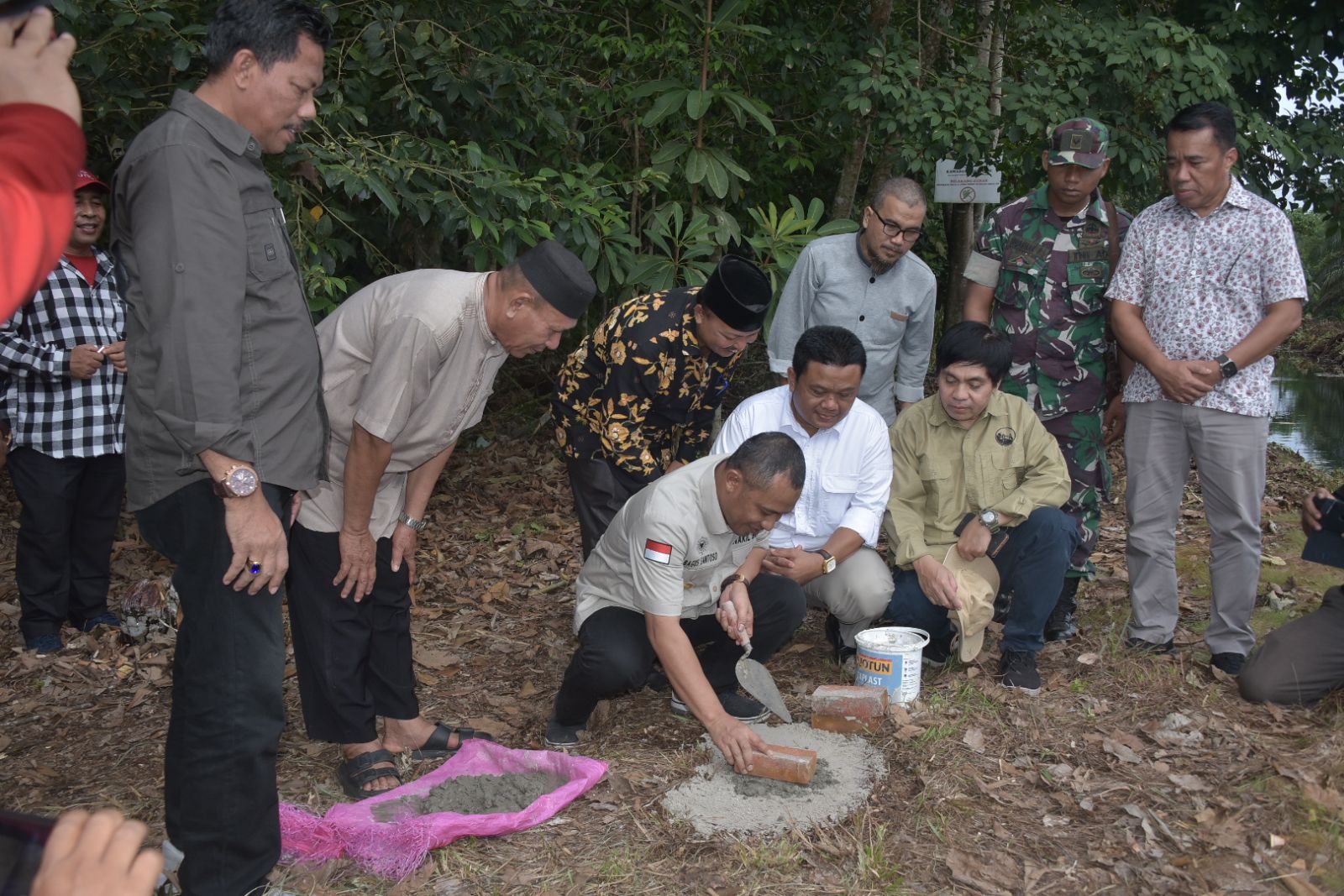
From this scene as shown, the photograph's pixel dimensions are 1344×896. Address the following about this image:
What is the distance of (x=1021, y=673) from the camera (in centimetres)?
438

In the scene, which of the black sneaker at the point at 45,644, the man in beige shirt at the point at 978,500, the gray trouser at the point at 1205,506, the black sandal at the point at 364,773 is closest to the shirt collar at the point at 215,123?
the black sandal at the point at 364,773

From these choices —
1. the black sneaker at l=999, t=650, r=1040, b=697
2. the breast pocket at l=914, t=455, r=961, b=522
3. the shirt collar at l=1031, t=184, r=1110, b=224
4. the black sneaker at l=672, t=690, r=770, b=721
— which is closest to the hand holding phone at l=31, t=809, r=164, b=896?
the black sneaker at l=672, t=690, r=770, b=721

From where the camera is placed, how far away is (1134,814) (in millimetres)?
3367

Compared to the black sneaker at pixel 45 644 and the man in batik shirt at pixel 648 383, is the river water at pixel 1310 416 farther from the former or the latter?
the black sneaker at pixel 45 644

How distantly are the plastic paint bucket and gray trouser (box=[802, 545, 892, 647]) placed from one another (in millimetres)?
A: 317

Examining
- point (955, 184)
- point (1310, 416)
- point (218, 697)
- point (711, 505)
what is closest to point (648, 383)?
point (711, 505)

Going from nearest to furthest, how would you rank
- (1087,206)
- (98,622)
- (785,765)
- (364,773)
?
(785,765) → (364,773) → (1087,206) → (98,622)

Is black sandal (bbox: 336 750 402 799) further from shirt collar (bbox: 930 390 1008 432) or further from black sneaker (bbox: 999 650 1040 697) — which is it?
shirt collar (bbox: 930 390 1008 432)

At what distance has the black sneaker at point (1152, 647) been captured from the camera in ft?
15.2

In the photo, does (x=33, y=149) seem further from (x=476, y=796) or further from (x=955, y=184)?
(x=955, y=184)

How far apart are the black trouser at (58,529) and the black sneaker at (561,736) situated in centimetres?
246

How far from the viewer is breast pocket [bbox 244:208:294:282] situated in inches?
106

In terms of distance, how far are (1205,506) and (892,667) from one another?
1536 millimetres

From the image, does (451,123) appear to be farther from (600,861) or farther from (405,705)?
(600,861)
